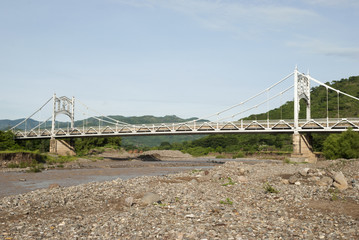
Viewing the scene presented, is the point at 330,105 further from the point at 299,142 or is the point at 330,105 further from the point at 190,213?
the point at 190,213

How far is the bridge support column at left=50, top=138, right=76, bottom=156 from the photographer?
91369 mm

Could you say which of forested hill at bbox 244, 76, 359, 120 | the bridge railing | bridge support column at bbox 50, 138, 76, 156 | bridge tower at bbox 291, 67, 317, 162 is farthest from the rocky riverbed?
bridge support column at bbox 50, 138, 76, 156

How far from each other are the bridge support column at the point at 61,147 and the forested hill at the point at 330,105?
164 ft

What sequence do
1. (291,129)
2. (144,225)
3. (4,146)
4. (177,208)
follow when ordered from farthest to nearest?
(4,146)
(291,129)
(177,208)
(144,225)

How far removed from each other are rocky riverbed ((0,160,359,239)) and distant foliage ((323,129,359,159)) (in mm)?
29075

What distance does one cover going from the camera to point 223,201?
17797 millimetres

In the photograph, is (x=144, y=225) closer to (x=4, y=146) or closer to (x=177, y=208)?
(x=177, y=208)

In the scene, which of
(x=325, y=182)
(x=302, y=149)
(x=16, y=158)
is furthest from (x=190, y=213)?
(x=16, y=158)

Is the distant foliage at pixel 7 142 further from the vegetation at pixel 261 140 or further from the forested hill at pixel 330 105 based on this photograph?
the forested hill at pixel 330 105

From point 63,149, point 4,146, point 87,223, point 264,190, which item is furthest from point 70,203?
point 63,149

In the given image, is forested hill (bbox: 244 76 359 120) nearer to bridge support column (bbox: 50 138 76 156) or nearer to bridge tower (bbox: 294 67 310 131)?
bridge tower (bbox: 294 67 310 131)

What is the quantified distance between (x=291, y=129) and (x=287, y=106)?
5646 centimetres

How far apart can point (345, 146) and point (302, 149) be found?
10689 mm

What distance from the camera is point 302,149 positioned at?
59.9m
